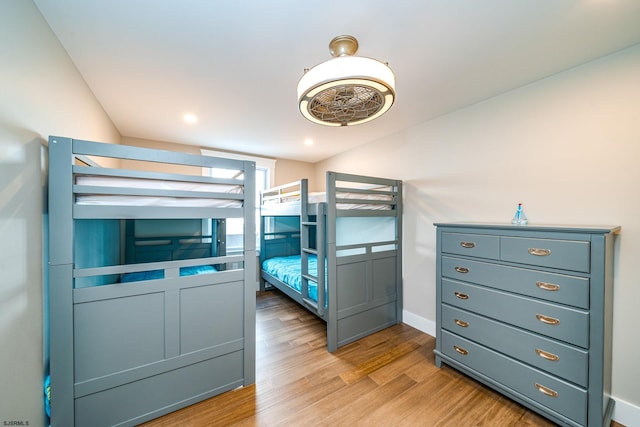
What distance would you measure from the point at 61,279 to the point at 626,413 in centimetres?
361

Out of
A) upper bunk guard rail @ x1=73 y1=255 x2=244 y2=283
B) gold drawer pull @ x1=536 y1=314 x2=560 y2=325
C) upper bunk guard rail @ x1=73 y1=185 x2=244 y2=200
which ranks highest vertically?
upper bunk guard rail @ x1=73 y1=185 x2=244 y2=200

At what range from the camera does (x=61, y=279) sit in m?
1.26

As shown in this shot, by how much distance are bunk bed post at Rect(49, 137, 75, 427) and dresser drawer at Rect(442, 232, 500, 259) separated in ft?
8.63

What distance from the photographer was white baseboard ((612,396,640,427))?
1.46 metres

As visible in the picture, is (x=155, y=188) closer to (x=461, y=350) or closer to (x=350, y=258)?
(x=350, y=258)

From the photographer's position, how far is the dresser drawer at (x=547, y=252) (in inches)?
53.8

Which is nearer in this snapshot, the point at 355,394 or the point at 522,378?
the point at 522,378

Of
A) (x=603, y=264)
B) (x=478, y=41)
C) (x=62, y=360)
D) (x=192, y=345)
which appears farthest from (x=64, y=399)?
(x=478, y=41)

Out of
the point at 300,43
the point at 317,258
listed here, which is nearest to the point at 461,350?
the point at 317,258

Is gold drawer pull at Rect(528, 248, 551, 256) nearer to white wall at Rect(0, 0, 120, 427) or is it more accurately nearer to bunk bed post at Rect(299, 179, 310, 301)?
bunk bed post at Rect(299, 179, 310, 301)

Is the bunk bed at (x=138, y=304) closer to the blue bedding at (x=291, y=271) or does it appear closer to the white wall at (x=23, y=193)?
the white wall at (x=23, y=193)

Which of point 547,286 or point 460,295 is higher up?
point 547,286

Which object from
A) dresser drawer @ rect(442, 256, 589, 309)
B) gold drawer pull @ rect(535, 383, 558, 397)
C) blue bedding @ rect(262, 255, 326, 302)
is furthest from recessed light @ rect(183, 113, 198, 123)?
gold drawer pull @ rect(535, 383, 558, 397)

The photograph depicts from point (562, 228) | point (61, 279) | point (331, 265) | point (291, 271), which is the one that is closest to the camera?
point (61, 279)
